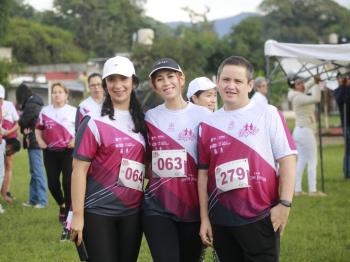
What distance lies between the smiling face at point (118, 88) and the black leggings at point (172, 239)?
0.77 metres

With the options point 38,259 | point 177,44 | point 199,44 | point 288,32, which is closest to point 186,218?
point 38,259

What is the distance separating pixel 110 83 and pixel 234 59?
0.83 m

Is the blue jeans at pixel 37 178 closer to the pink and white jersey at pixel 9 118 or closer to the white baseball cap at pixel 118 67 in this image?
the pink and white jersey at pixel 9 118

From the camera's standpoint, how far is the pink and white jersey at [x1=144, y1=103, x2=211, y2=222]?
4.26 m

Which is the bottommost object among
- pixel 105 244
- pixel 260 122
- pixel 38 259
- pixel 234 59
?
pixel 38 259

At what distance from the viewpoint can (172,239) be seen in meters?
4.25

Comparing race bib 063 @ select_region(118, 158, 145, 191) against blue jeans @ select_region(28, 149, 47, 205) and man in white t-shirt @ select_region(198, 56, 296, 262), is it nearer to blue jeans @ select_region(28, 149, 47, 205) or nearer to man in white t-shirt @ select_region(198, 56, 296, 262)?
man in white t-shirt @ select_region(198, 56, 296, 262)

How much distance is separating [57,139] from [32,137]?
202 cm

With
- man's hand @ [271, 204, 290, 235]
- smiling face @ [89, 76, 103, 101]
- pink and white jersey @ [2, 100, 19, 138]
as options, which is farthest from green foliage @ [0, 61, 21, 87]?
man's hand @ [271, 204, 290, 235]

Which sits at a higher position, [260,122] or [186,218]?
[260,122]

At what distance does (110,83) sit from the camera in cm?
435

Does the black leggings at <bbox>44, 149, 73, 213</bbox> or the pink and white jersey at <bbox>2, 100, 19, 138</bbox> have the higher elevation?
the pink and white jersey at <bbox>2, 100, 19, 138</bbox>

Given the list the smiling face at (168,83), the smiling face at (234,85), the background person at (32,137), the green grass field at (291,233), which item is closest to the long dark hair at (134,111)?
the smiling face at (168,83)

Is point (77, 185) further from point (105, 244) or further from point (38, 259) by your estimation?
point (38, 259)
